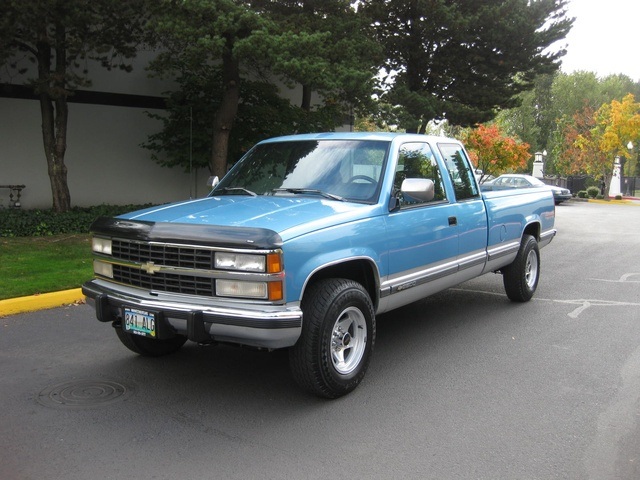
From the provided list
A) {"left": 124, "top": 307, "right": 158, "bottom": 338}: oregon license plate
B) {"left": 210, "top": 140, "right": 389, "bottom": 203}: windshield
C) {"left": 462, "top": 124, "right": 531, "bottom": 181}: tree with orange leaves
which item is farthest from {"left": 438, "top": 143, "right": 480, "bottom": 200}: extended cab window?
{"left": 462, "top": 124, "right": 531, "bottom": 181}: tree with orange leaves

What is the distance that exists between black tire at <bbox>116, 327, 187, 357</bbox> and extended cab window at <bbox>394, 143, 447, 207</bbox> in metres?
2.30

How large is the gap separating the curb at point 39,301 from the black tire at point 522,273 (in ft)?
17.3

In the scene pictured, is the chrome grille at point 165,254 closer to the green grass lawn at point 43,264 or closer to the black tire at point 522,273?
the green grass lawn at point 43,264

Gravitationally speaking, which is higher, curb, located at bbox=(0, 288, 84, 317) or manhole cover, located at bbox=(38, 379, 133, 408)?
curb, located at bbox=(0, 288, 84, 317)

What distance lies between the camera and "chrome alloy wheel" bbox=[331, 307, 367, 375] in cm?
462

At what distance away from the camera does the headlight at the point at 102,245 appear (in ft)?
15.7

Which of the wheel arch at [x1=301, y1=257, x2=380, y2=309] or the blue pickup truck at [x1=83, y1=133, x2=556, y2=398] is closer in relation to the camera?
the blue pickup truck at [x1=83, y1=133, x2=556, y2=398]

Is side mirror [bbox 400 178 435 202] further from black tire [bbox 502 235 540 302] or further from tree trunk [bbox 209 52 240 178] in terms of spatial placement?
tree trunk [bbox 209 52 240 178]

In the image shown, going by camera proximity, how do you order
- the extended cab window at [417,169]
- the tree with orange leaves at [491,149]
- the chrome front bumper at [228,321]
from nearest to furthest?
1. the chrome front bumper at [228,321]
2. the extended cab window at [417,169]
3. the tree with orange leaves at [491,149]

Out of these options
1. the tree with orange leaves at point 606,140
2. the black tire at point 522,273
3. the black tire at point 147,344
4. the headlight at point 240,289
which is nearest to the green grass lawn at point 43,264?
the black tire at point 147,344

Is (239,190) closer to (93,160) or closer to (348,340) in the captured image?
(348,340)

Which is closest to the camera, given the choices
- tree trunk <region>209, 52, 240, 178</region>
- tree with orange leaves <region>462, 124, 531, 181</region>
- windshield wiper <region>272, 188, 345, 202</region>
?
windshield wiper <region>272, 188, 345, 202</region>

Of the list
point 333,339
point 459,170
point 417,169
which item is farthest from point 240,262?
point 459,170

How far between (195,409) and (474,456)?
6.38 ft
